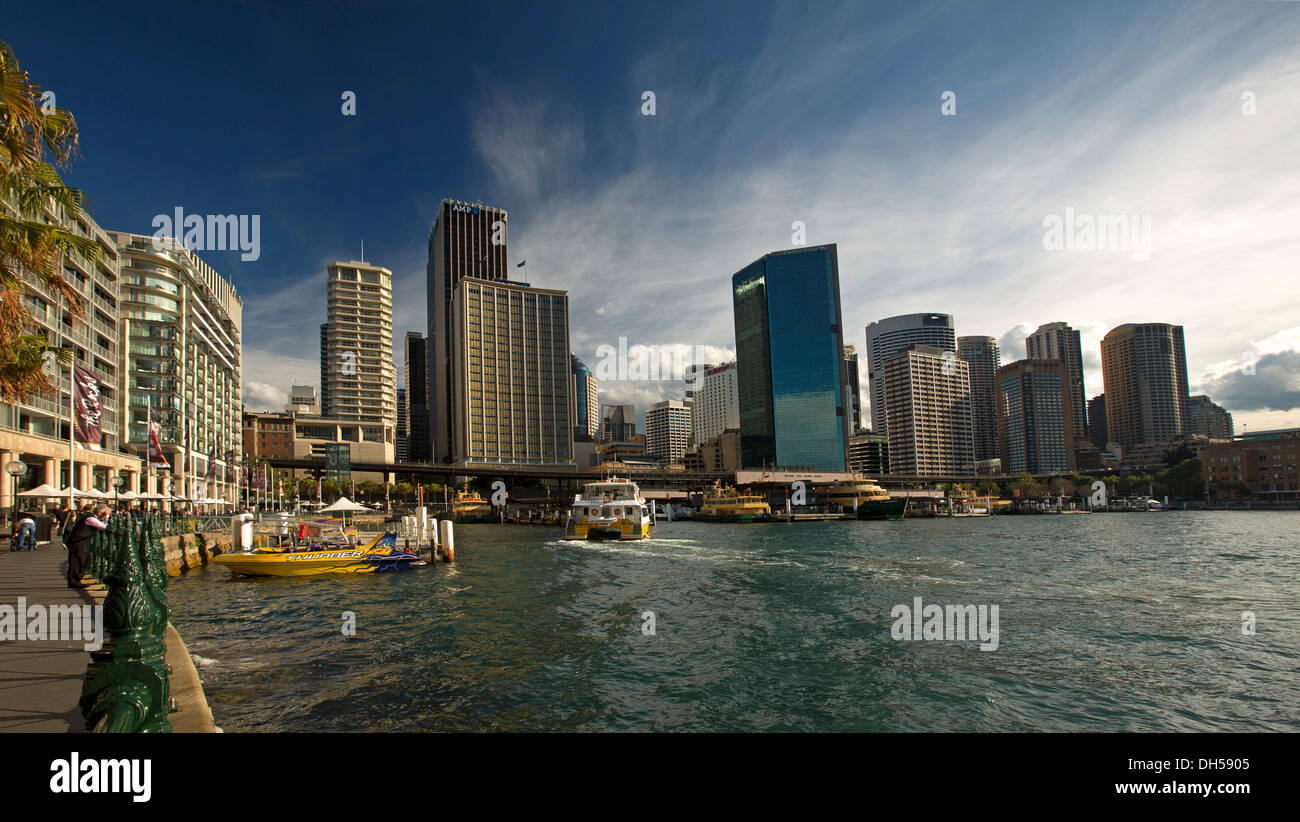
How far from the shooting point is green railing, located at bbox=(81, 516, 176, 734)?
5.40 metres

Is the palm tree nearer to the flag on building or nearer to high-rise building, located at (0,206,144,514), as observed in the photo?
the flag on building

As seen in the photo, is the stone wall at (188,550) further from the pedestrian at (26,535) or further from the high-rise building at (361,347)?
the high-rise building at (361,347)

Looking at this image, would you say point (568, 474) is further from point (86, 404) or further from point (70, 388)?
point (86, 404)

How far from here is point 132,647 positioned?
19.6 feet

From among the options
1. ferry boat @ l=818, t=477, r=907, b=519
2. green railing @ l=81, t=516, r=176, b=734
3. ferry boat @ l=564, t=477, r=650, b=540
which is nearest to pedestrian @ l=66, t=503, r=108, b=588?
green railing @ l=81, t=516, r=176, b=734

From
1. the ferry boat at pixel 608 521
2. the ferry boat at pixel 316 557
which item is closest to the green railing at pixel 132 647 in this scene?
the ferry boat at pixel 316 557

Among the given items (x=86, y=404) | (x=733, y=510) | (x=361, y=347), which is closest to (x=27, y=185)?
(x=86, y=404)

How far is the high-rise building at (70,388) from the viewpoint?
46.7 m
